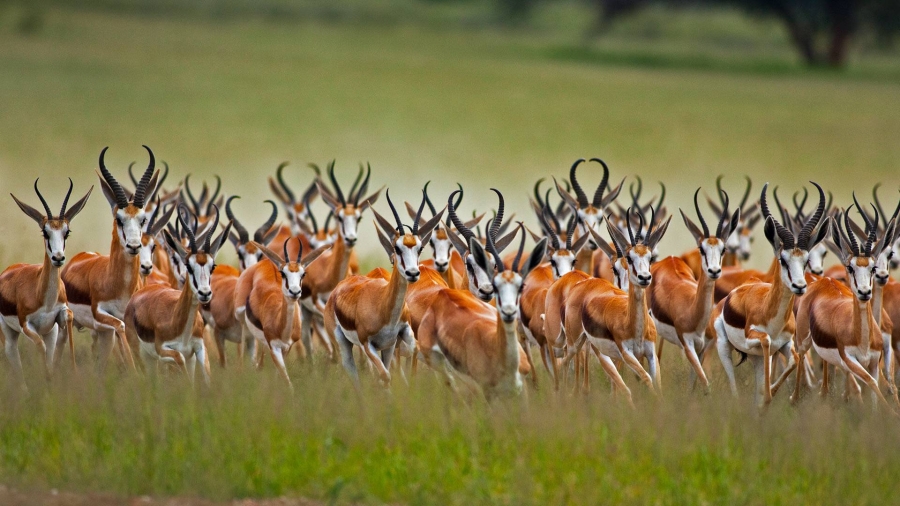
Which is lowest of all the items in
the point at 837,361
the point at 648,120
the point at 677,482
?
the point at 677,482

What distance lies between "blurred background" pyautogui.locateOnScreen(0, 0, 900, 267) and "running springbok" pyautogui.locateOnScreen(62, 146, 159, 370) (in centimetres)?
687

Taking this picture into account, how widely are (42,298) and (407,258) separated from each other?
347 centimetres

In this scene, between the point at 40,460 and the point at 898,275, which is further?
the point at 898,275

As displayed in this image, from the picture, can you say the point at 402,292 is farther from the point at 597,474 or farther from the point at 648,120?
the point at 648,120

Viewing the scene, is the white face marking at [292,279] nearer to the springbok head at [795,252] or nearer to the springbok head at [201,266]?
the springbok head at [201,266]

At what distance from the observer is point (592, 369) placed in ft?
38.5

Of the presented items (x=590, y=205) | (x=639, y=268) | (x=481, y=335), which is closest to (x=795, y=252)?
(x=639, y=268)

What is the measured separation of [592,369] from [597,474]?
12.6 feet

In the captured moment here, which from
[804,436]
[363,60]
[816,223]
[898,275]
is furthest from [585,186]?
[363,60]

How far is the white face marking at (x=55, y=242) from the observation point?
33.3 feet

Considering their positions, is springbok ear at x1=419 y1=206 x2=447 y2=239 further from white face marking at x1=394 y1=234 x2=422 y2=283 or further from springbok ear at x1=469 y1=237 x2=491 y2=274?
springbok ear at x1=469 y1=237 x2=491 y2=274

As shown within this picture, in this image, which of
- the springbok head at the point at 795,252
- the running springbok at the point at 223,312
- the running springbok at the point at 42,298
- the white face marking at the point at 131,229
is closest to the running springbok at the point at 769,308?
the springbok head at the point at 795,252

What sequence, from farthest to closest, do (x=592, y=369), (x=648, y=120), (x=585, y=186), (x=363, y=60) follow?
(x=363, y=60) < (x=648, y=120) < (x=585, y=186) < (x=592, y=369)

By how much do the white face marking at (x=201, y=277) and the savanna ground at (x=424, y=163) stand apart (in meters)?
0.69
